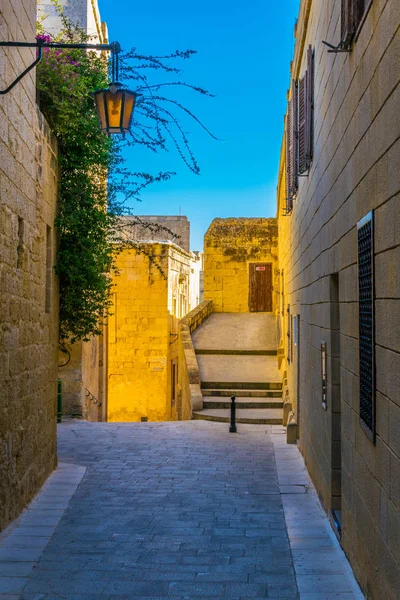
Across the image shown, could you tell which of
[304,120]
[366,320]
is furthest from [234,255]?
[366,320]

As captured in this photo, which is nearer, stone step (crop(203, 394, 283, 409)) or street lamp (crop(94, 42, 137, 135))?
street lamp (crop(94, 42, 137, 135))

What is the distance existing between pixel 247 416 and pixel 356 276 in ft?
29.3

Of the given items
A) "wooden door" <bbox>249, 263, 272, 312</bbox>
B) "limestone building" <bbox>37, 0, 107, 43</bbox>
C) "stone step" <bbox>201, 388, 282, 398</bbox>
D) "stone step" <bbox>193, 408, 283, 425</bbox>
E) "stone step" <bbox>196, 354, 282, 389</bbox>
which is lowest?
"stone step" <bbox>193, 408, 283, 425</bbox>

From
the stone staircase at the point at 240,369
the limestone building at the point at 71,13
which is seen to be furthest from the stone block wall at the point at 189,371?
the limestone building at the point at 71,13

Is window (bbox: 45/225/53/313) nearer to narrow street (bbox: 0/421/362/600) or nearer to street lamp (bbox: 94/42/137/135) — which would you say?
street lamp (bbox: 94/42/137/135)

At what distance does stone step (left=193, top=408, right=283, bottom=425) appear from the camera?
13.0 meters

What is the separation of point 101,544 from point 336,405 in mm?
2387

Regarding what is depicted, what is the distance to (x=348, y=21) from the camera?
460 cm

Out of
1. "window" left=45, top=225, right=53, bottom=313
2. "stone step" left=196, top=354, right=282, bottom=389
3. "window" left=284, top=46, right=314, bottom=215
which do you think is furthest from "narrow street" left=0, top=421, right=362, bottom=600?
"stone step" left=196, top=354, right=282, bottom=389

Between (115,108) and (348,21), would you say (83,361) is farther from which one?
(348,21)

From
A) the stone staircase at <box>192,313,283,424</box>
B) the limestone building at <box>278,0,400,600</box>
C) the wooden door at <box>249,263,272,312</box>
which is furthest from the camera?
the wooden door at <box>249,263,272,312</box>

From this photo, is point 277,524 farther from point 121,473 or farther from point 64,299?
point 64,299

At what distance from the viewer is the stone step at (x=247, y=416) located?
13000mm

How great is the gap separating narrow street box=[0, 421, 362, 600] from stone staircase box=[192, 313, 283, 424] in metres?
3.41
